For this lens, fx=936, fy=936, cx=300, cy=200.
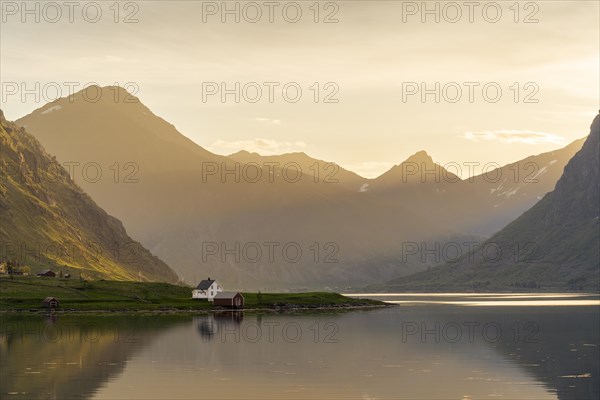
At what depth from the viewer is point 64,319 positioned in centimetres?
17312

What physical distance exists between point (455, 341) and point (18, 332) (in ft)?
206

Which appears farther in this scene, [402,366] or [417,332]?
[417,332]

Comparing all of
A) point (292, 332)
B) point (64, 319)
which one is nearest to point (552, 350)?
point (292, 332)

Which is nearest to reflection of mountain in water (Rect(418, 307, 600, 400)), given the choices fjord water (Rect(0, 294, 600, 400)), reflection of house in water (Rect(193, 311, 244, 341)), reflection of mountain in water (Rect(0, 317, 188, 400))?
fjord water (Rect(0, 294, 600, 400))

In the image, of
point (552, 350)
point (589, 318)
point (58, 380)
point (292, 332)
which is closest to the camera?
point (58, 380)

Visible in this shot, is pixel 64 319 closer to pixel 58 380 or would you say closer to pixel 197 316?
pixel 197 316

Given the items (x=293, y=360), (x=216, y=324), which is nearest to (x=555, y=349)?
(x=293, y=360)

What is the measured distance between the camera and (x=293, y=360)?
337 ft

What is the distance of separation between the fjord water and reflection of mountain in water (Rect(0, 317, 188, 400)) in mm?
118

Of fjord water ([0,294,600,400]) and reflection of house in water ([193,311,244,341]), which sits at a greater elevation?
reflection of house in water ([193,311,244,341])

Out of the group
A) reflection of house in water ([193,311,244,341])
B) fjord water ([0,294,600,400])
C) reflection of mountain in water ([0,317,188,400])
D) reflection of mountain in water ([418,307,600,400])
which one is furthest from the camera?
reflection of house in water ([193,311,244,341])

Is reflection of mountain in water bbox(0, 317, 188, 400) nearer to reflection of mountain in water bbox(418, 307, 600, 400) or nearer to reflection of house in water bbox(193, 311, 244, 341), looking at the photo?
reflection of house in water bbox(193, 311, 244, 341)

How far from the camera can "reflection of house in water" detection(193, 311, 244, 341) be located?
141 meters

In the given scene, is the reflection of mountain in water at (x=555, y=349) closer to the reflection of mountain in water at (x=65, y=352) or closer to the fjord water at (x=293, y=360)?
the fjord water at (x=293, y=360)
